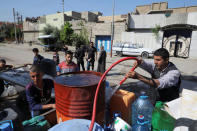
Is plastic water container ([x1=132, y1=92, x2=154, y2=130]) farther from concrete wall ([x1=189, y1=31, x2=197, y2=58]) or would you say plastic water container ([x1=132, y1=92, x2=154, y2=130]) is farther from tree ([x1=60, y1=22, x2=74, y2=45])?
tree ([x1=60, y1=22, x2=74, y2=45])

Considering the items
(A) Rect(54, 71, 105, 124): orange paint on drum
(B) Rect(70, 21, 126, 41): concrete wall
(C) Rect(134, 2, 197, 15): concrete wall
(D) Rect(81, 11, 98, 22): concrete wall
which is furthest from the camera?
(D) Rect(81, 11, 98, 22): concrete wall

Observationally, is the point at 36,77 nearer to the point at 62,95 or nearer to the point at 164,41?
the point at 62,95

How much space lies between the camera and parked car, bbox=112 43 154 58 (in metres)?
14.6

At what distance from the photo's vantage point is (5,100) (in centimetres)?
400

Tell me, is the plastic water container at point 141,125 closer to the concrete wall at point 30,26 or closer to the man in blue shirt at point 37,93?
the man in blue shirt at point 37,93

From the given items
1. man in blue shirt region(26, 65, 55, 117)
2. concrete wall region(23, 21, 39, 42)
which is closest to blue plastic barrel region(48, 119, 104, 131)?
man in blue shirt region(26, 65, 55, 117)

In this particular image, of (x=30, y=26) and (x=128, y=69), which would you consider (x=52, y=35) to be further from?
(x=128, y=69)

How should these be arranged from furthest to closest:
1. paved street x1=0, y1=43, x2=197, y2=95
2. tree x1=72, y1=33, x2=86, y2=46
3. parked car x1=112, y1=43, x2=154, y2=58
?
1. tree x1=72, y1=33, x2=86, y2=46
2. parked car x1=112, y1=43, x2=154, y2=58
3. paved street x1=0, y1=43, x2=197, y2=95

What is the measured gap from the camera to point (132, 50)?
1523 cm

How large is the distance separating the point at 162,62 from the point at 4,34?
173ft

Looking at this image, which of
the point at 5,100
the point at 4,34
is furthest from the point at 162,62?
the point at 4,34

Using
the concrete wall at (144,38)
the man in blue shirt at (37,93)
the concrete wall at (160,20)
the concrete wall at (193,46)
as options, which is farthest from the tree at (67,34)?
the man in blue shirt at (37,93)

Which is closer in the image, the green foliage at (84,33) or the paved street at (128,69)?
the paved street at (128,69)

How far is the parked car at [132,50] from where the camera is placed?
47.8 ft
